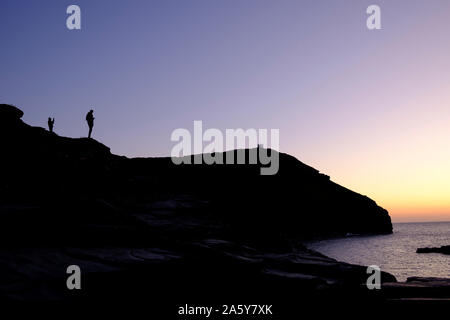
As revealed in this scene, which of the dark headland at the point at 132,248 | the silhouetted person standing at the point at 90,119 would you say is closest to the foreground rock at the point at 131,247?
the dark headland at the point at 132,248

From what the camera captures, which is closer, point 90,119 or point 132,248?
point 132,248

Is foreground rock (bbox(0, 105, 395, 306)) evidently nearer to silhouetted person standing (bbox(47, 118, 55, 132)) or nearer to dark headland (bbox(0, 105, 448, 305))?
dark headland (bbox(0, 105, 448, 305))

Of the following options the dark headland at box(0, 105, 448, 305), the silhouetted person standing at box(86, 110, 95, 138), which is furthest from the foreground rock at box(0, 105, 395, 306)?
the silhouetted person standing at box(86, 110, 95, 138)

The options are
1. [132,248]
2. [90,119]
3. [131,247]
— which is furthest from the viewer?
[90,119]

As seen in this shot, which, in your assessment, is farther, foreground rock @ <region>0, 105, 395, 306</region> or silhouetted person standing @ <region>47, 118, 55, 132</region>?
silhouetted person standing @ <region>47, 118, 55, 132</region>

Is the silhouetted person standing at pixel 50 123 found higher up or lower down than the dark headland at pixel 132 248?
higher up

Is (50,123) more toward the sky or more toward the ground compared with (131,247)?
more toward the sky

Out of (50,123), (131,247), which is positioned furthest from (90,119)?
(131,247)

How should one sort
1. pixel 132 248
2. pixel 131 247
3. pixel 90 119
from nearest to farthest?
pixel 132 248 < pixel 131 247 < pixel 90 119

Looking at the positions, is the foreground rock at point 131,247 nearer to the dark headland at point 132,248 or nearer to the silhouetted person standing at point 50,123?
the dark headland at point 132,248

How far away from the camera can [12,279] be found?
6.81 meters

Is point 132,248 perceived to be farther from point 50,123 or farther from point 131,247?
point 50,123

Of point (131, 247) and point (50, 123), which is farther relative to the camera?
point (50, 123)
